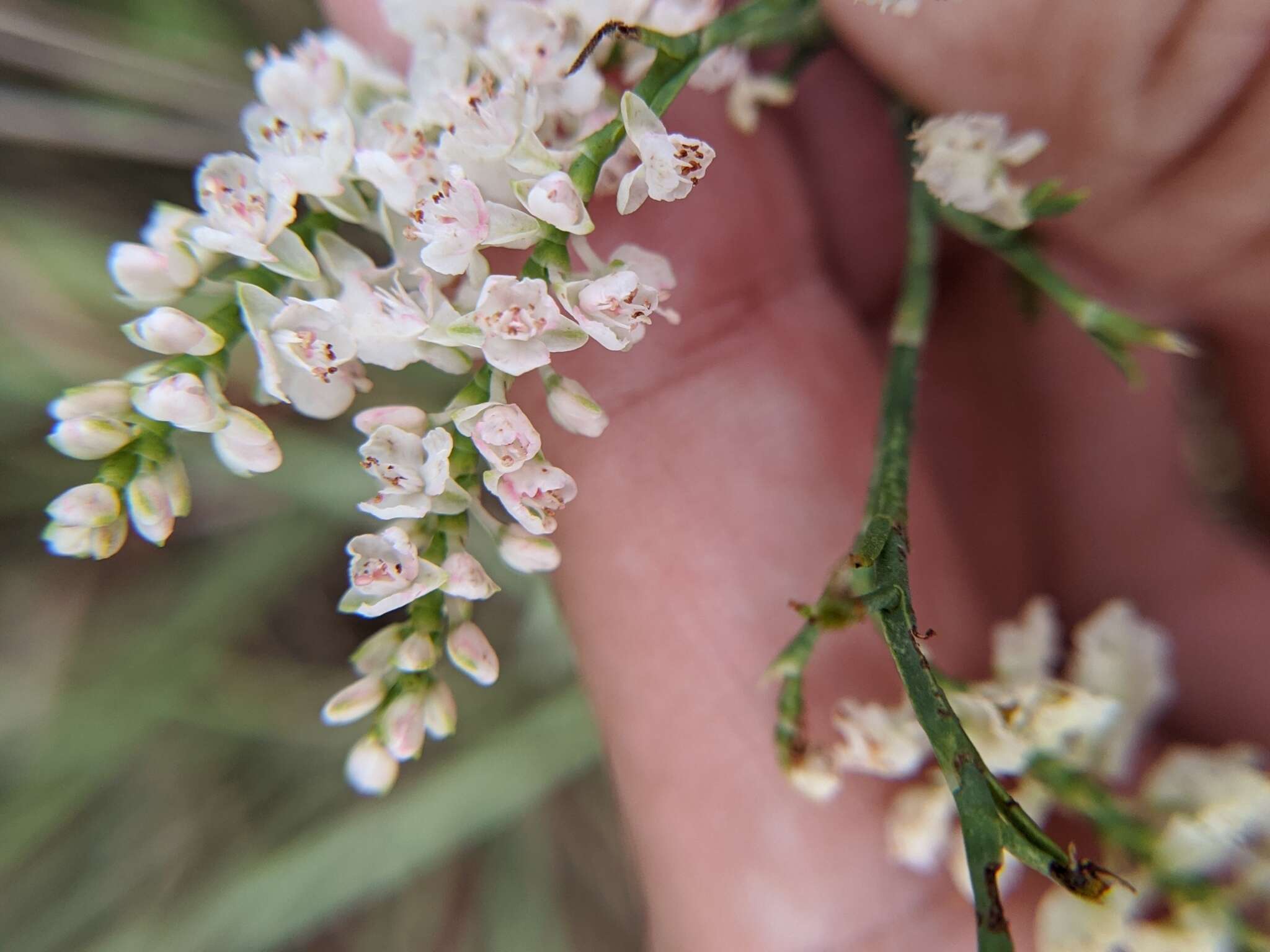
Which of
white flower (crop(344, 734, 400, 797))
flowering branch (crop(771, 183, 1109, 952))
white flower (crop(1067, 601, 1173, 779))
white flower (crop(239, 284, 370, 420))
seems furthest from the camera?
white flower (crop(1067, 601, 1173, 779))

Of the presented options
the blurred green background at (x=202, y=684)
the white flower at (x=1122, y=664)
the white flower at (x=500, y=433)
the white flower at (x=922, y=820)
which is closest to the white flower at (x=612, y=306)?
the white flower at (x=500, y=433)

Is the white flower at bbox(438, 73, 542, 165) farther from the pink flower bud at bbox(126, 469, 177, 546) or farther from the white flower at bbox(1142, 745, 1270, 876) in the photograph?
the white flower at bbox(1142, 745, 1270, 876)

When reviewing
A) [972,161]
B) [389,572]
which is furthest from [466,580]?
[972,161]

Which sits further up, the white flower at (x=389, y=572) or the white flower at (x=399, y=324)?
the white flower at (x=399, y=324)

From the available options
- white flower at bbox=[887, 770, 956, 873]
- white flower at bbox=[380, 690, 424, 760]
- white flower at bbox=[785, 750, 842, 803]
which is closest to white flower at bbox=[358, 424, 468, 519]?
white flower at bbox=[380, 690, 424, 760]

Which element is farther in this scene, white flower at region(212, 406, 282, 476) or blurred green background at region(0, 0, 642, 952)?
blurred green background at region(0, 0, 642, 952)

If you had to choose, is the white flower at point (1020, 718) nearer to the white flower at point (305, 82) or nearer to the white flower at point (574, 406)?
the white flower at point (574, 406)
